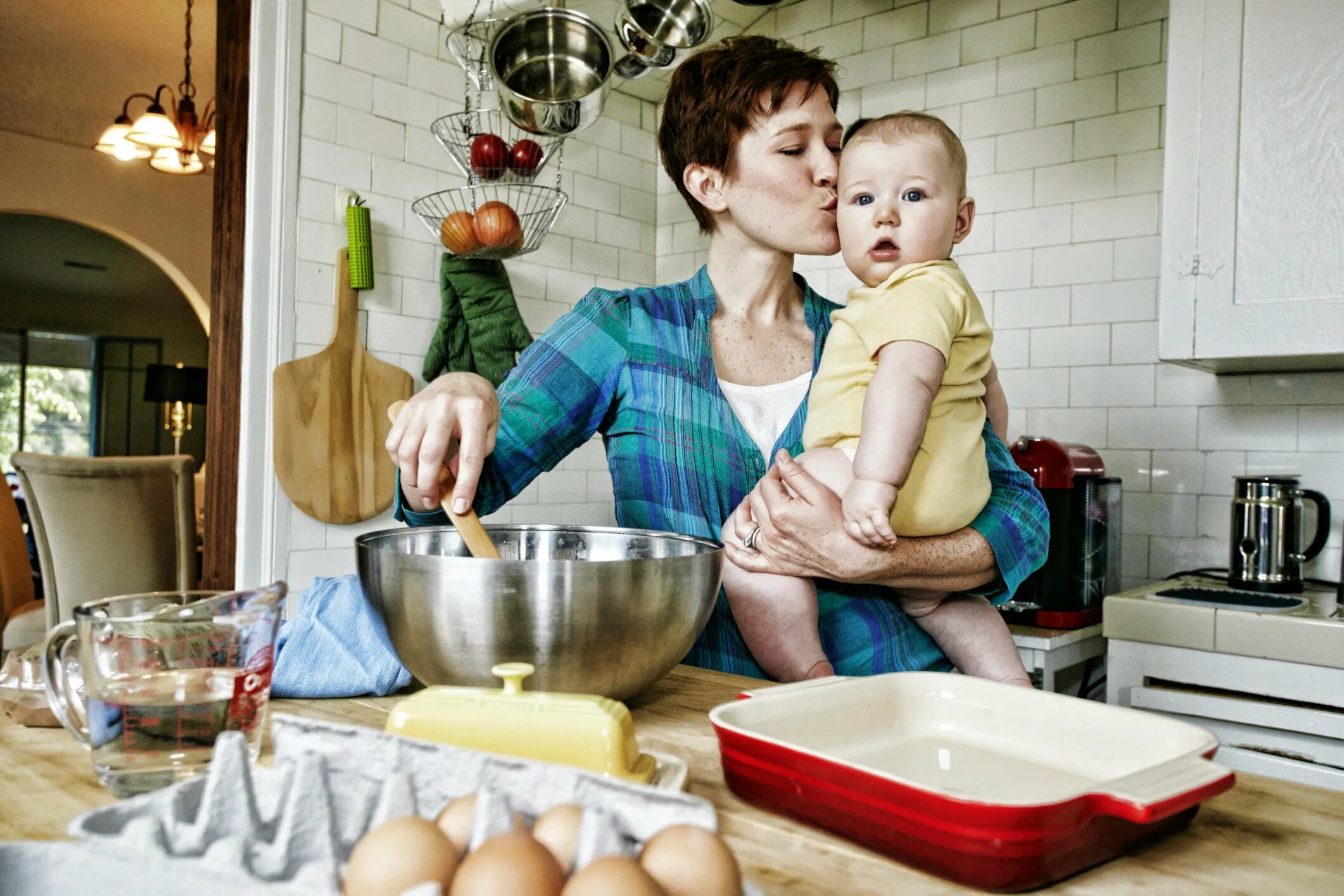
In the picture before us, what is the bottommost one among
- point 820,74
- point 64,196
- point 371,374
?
point 371,374

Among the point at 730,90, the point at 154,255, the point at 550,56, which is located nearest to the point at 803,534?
the point at 730,90

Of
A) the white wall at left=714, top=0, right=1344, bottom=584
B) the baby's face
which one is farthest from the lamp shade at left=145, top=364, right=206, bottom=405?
the baby's face

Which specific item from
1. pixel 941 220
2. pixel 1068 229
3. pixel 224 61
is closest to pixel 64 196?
pixel 224 61

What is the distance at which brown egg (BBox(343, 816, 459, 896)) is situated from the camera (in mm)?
381

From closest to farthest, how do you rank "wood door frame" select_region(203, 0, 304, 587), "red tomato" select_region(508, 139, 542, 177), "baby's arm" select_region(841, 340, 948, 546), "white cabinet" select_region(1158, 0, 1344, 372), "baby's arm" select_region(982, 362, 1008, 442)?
1. "baby's arm" select_region(841, 340, 948, 546)
2. "baby's arm" select_region(982, 362, 1008, 442)
3. "white cabinet" select_region(1158, 0, 1344, 372)
4. "wood door frame" select_region(203, 0, 304, 587)
5. "red tomato" select_region(508, 139, 542, 177)

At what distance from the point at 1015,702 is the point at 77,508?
3288mm

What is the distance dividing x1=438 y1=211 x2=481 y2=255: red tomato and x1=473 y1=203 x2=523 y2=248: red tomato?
0.02 meters

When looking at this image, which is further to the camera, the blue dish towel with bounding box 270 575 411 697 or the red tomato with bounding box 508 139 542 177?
the red tomato with bounding box 508 139 542 177

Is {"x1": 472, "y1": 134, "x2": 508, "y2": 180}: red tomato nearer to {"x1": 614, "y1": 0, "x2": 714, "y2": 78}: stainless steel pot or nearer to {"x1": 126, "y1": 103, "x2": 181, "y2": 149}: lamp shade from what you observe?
{"x1": 614, "y1": 0, "x2": 714, "y2": 78}: stainless steel pot

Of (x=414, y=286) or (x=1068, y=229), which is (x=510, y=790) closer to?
(x=414, y=286)

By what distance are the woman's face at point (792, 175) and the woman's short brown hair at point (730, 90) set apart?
0.02m

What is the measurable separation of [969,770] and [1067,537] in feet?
5.66

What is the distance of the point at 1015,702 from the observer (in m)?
0.73

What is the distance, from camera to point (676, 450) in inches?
52.0
